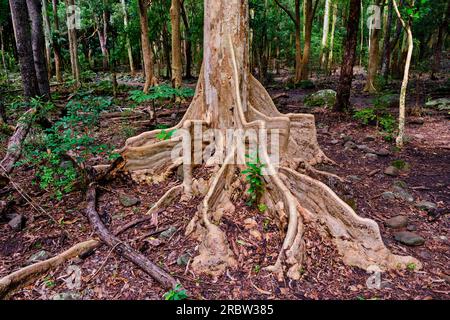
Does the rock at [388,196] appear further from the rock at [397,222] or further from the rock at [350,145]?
the rock at [350,145]

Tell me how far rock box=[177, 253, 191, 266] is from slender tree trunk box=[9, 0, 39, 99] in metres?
5.38

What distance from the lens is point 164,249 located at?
12.3 ft

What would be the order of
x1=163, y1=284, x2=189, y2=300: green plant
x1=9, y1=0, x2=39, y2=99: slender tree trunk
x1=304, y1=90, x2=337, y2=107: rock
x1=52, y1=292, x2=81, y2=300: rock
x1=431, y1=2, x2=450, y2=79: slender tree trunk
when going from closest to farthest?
x1=163, y1=284, x2=189, y2=300: green plant, x1=52, y1=292, x2=81, y2=300: rock, x1=9, y1=0, x2=39, y2=99: slender tree trunk, x1=304, y1=90, x2=337, y2=107: rock, x1=431, y1=2, x2=450, y2=79: slender tree trunk

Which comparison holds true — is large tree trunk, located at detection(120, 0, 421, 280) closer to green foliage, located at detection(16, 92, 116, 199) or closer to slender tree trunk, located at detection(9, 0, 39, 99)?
green foliage, located at detection(16, 92, 116, 199)

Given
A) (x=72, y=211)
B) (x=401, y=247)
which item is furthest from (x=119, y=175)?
(x=401, y=247)

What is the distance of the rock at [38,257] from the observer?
3566mm

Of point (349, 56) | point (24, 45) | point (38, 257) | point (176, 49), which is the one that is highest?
point (176, 49)

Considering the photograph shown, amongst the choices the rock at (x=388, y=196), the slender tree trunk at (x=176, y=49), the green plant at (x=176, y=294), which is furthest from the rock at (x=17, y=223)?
the slender tree trunk at (x=176, y=49)

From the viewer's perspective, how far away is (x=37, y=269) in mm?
3307

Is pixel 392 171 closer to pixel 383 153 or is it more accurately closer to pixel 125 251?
pixel 383 153

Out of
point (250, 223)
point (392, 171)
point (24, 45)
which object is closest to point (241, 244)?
point (250, 223)

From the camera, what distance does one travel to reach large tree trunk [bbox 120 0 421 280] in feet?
11.3

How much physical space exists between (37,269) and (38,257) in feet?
1.19

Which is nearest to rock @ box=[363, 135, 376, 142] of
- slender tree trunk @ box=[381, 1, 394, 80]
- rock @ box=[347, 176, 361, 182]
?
rock @ box=[347, 176, 361, 182]
